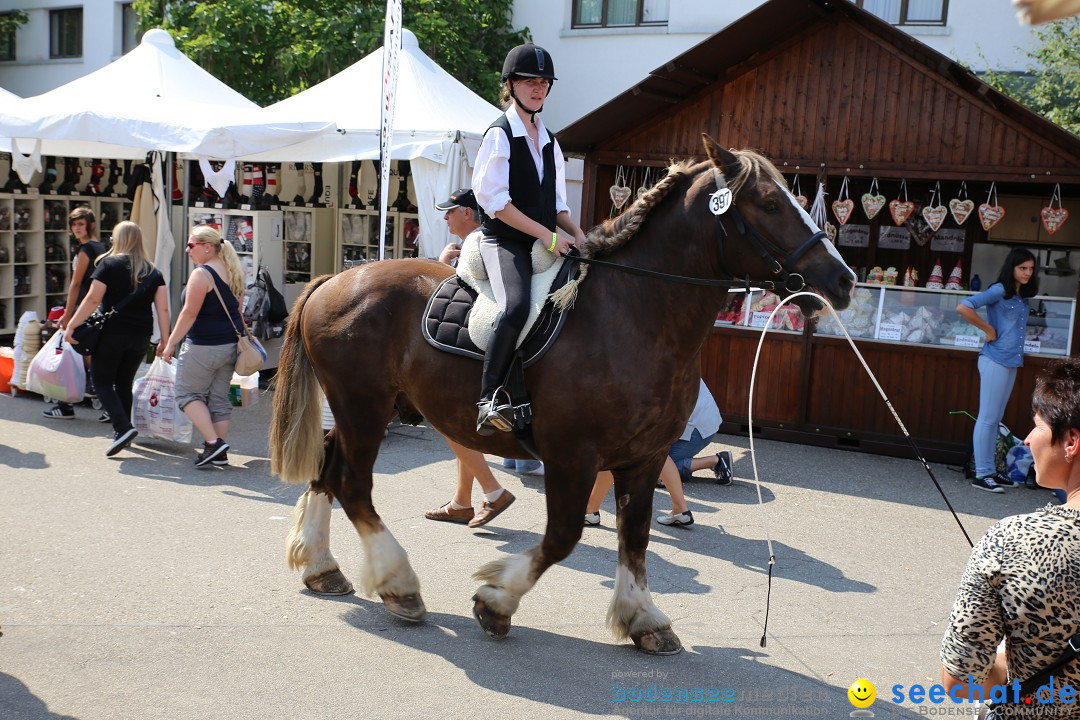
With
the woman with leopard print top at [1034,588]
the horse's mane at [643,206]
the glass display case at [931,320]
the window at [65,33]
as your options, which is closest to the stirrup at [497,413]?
the horse's mane at [643,206]

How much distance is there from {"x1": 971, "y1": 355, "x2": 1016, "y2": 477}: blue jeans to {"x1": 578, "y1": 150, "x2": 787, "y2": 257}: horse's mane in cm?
491

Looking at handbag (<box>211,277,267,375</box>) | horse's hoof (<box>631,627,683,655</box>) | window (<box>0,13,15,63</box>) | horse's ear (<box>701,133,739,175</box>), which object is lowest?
horse's hoof (<box>631,627,683,655</box>)

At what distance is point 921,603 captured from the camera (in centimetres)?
548

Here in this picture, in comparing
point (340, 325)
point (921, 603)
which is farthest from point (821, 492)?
point (340, 325)

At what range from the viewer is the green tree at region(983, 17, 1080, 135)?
41.3 feet

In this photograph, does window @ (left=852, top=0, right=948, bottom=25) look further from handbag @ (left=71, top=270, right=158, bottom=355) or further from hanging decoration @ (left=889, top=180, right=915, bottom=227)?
handbag @ (left=71, top=270, right=158, bottom=355)

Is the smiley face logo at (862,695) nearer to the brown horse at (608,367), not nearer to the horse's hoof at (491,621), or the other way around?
the brown horse at (608,367)

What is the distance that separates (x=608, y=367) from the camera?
426 centimetres

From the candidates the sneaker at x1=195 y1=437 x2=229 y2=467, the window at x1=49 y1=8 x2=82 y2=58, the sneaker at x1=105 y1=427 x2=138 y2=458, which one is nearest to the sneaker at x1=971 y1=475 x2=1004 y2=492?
the sneaker at x1=195 y1=437 x2=229 y2=467

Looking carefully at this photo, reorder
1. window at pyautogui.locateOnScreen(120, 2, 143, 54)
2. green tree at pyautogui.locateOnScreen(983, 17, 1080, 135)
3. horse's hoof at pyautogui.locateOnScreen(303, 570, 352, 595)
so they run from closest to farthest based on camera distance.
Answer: horse's hoof at pyautogui.locateOnScreen(303, 570, 352, 595)
green tree at pyautogui.locateOnScreen(983, 17, 1080, 135)
window at pyautogui.locateOnScreen(120, 2, 143, 54)

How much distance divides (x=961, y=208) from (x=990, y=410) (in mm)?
2243

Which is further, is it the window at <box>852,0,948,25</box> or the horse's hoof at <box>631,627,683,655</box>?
the window at <box>852,0,948,25</box>

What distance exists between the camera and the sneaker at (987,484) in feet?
26.9

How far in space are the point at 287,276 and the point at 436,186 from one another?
13.4 ft
